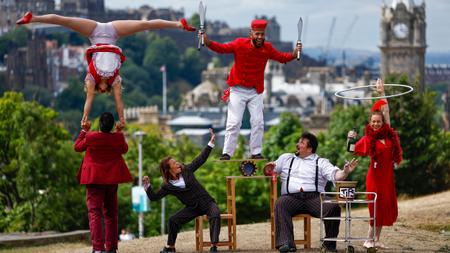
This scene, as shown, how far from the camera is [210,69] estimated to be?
649ft

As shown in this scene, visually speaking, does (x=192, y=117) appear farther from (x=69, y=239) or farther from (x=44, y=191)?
(x=69, y=239)

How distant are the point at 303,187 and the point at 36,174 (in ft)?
89.0

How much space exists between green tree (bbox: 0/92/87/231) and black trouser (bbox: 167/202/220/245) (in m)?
23.7

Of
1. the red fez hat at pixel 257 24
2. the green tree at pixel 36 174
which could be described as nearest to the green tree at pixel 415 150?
the green tree at pixel 36 174

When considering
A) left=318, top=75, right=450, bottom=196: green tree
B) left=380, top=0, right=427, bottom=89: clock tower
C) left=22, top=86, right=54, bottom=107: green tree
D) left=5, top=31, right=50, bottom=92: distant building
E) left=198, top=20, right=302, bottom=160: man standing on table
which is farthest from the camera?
left=5, top=31, right=50, bottom=92: distant building

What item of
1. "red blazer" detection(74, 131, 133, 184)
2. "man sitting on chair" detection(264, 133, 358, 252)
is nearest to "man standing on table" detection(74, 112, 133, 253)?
"red blazer" detection(74, 131, 133, 184)

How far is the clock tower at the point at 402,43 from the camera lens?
360ft

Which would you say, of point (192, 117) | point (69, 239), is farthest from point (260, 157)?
point (192, 117)

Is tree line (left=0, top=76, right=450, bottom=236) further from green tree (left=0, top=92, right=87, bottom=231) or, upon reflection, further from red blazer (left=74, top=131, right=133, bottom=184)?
red blazer (left=74, top=131, right=133, bottom=184)


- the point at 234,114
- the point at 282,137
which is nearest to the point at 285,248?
the point at 234,114

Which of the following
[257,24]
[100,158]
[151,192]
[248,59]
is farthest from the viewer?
[248,59]

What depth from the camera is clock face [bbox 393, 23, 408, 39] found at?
111 metres

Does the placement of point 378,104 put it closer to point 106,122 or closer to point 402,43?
point 106,122

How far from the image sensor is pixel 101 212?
9.88 metres
